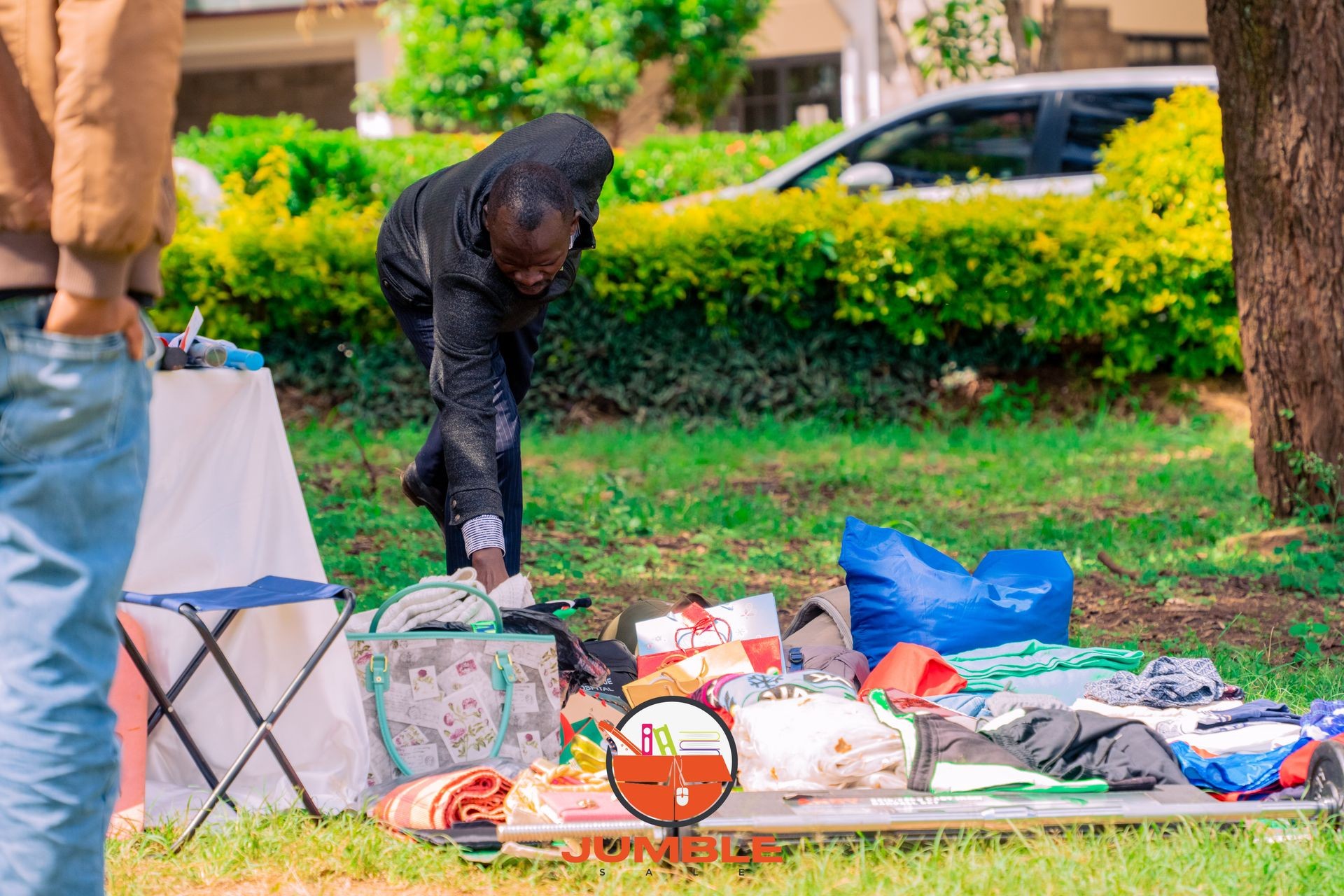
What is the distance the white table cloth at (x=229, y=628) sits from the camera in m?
2.87

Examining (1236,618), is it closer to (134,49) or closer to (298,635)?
(298,635)

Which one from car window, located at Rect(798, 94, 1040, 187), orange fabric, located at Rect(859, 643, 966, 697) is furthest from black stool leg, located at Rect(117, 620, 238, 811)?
car window, located at Rect(798, 94, 1040, 187)

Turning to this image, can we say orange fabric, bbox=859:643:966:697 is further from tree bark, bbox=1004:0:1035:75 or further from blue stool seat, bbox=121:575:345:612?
tree bark, bbox=1004:0:1035:75

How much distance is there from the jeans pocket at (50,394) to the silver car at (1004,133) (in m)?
7.09

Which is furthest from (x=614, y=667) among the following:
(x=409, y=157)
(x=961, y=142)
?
(x=409, y=157)

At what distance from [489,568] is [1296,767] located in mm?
1856

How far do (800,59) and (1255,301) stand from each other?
13578 millimetres

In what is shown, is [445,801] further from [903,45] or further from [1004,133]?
[903,45]

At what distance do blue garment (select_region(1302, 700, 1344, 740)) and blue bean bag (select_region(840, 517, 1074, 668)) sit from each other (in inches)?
32.6

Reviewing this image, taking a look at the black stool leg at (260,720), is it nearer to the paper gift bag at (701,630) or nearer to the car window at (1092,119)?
the paper gift bag at (701,630)

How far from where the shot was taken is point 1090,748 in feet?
9.55

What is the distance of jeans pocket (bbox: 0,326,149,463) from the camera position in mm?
1826

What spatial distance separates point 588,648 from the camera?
3.73 metres

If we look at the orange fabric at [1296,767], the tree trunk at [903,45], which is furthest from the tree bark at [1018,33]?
the orange fabric at [1296,767]
